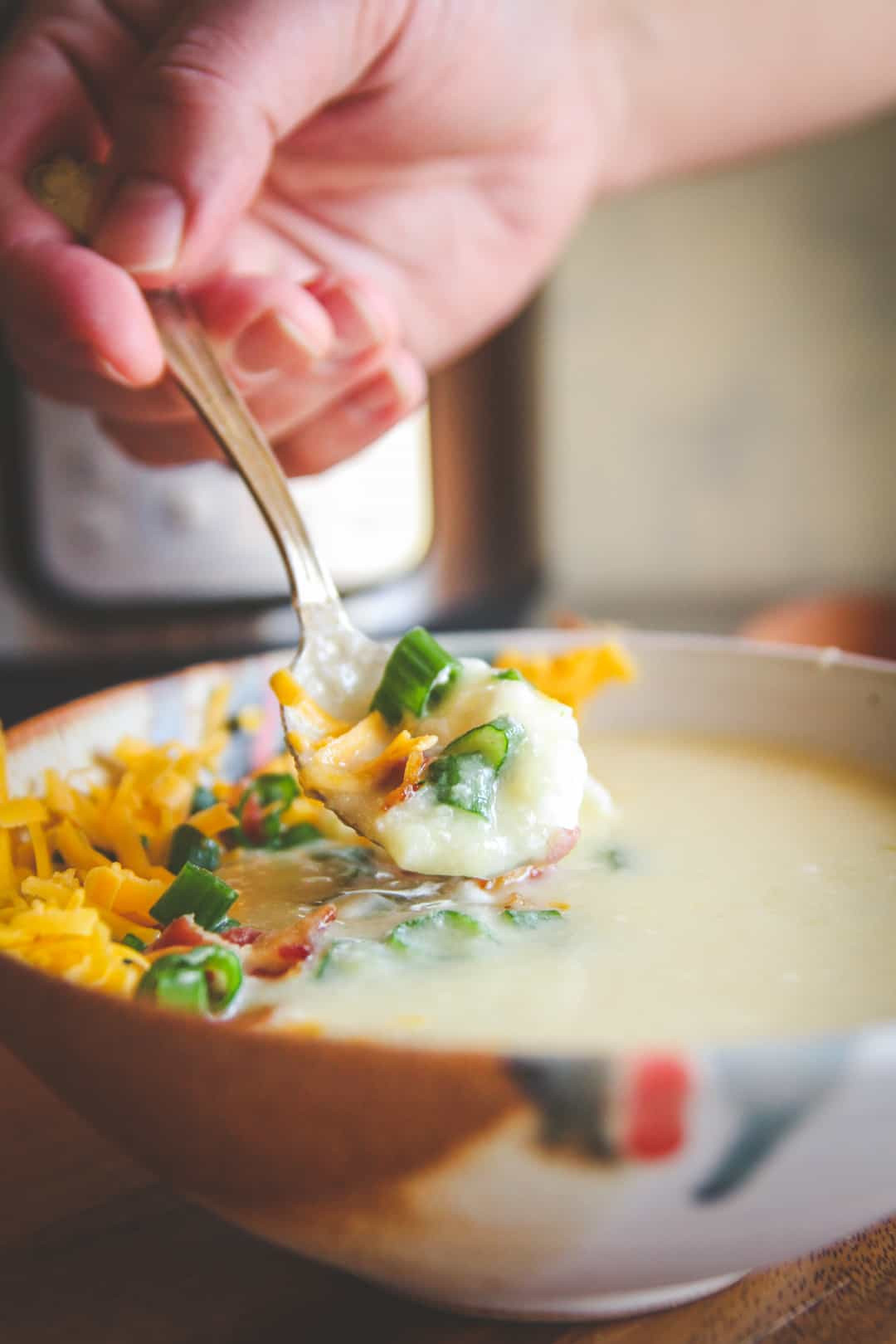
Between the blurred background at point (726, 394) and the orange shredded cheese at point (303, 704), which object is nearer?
the orange shredded cheese at point (303, 704)

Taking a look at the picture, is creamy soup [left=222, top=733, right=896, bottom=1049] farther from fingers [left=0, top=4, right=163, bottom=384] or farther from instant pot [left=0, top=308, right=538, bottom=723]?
instant pot [left=0, top=308, right=538, bottom=723]

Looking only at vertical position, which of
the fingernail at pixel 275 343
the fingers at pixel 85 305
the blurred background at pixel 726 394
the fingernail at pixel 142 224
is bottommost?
the blurred background at pixel 726 394

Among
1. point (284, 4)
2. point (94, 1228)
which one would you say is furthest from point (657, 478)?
point (94, 1228)

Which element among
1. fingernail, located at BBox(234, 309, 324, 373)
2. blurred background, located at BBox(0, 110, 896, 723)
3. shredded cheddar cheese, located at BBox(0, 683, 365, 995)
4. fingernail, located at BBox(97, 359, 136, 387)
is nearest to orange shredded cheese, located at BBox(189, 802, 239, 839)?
shredded cheddar cheese, located at BBox(0, 683, 365, 995)

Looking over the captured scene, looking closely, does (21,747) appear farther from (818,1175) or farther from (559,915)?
(818,1175)

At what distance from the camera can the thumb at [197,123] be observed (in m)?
0.93

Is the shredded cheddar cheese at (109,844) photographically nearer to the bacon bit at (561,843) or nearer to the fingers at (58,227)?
the bacon bit at (561,843)

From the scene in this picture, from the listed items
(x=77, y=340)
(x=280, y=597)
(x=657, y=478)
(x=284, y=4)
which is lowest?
(x=657, y=478)

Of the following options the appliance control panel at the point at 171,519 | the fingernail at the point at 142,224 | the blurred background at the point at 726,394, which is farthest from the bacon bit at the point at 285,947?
the blurred background at the point at 726,394

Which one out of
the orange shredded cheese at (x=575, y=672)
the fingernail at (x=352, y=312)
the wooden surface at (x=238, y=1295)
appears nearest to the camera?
the wooden surface at (x=238, y=1295)

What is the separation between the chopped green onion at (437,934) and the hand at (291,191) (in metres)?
0.49

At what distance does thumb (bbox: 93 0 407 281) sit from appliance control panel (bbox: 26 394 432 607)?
0.48 m

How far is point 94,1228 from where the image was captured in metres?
0.63

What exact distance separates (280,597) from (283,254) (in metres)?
0.39
